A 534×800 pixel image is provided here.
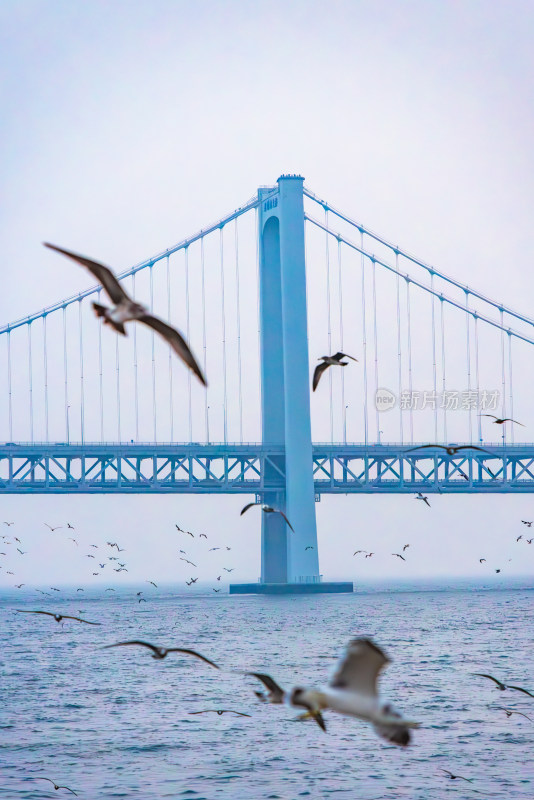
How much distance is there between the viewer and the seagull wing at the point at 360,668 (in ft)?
20.3

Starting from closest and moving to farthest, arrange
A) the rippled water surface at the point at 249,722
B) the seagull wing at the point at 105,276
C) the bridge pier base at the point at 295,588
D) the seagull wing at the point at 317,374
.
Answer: the seagull wing at the point at 105,276 → the seagull wing at the point at 317,374 → the rippled water surface at the point at 249,722 → the bridge pier base at the point at 295,588

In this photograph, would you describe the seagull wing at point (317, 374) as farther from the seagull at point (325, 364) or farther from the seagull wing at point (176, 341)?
the seagull wing at point (176, 341)

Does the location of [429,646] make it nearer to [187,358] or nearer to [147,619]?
[147,619]

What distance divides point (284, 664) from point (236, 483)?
3788cm

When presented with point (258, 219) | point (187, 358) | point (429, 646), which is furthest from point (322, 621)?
point (187, 358)

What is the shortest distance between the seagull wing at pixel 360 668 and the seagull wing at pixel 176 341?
5.35ft

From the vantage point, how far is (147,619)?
60156 millimetres

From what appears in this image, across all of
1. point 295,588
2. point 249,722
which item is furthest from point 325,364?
point 295,588

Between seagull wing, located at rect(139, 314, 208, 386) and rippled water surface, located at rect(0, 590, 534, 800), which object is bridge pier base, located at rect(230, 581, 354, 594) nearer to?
rippled water surface, located at rect(0, 590, 534, 800)

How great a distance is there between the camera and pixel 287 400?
223ft

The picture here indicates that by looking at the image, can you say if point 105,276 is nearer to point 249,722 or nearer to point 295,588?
point 249,722

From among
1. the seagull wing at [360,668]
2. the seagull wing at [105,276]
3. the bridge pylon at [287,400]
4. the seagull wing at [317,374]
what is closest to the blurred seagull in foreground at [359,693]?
the seagull wing at [360,668]

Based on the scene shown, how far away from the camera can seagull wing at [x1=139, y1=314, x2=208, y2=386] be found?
7.09m

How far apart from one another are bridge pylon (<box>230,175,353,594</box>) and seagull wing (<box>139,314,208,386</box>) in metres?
57.1
